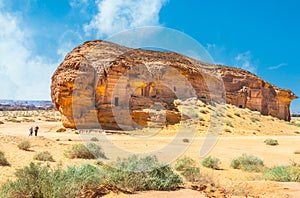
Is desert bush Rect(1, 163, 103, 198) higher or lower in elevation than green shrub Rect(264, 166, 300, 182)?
higher

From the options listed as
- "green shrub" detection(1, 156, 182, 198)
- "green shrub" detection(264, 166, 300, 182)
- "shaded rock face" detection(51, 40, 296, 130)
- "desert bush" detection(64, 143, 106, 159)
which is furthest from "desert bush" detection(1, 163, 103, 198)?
"shaded rock face" detection(51, 40, 296, 130)

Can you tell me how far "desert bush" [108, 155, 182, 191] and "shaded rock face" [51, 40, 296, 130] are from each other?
19.2 m

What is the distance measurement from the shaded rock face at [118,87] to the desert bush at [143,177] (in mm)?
19167

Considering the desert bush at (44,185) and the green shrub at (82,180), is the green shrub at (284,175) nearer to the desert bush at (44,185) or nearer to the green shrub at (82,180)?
the green shrub at (82,180)

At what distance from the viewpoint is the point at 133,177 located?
6117mm

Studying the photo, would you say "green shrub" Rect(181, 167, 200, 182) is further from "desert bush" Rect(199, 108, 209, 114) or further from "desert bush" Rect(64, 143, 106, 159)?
"desert bush" Rect(199, 108, 209, 114)

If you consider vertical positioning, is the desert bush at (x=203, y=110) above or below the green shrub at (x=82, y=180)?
above

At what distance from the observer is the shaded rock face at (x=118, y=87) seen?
84.2ft

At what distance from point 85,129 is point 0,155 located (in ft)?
50.8

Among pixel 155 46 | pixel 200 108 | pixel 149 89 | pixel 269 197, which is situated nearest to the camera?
pixel 269 197

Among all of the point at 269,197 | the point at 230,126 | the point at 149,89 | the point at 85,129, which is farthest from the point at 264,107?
the point at 269,197

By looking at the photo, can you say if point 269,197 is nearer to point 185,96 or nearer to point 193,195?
point 193,195

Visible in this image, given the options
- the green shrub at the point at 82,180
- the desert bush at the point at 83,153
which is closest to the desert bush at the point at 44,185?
the green shrub at the point at 82,180

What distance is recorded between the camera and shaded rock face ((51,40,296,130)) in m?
25.7
